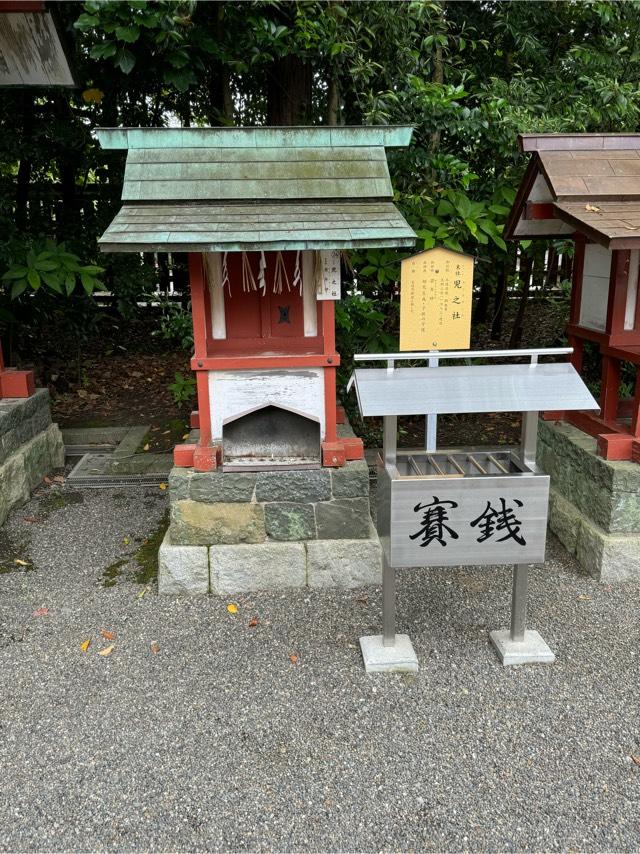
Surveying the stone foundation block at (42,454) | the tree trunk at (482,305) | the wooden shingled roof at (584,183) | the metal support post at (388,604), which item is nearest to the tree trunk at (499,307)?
the tree trunk at (482,305)

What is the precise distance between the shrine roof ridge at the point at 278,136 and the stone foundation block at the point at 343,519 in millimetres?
2398

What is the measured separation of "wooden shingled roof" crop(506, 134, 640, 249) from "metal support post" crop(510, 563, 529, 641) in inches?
78.3

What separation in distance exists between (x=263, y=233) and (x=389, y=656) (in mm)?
2516

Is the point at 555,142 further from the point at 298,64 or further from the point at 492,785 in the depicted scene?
the point at 492,785

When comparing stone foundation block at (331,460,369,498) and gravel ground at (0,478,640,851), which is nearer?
gravel ground at (0,478,640,851)

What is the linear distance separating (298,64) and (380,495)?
5.26 metres

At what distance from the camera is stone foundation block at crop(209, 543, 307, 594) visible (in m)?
4.22

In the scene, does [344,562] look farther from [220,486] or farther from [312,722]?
[312,722]

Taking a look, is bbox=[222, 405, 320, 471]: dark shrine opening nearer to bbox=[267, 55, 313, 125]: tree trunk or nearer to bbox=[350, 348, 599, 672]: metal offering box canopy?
bbox=[350, 348, 599, 672]: metal offering box canopy

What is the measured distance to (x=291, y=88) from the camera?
6734mm

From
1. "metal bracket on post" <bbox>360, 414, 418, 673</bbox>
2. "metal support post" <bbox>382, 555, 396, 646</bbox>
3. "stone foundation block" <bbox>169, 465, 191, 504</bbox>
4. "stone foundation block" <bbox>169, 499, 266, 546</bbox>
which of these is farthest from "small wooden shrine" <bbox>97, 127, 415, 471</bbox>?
"metal support post" <bbox>382, 555, 396, 646</bbox>

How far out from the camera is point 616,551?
4223 millimetres

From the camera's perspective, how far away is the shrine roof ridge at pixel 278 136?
416 cm

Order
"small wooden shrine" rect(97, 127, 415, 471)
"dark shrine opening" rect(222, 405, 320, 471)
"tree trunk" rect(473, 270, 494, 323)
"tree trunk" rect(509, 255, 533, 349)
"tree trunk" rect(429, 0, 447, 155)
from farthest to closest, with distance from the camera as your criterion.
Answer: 1. "tree trunk" rect(473, 270, 494, 323)
2. "tree trunk" rect(509, 255, 533, 349)
3. "tree trunk" rect(429, 0, 447, 155)
4. "dark shrine opening" rect(222, 405, 320, 471)
5. "small wooden shrine" rect(97, 127, 415, 471)
